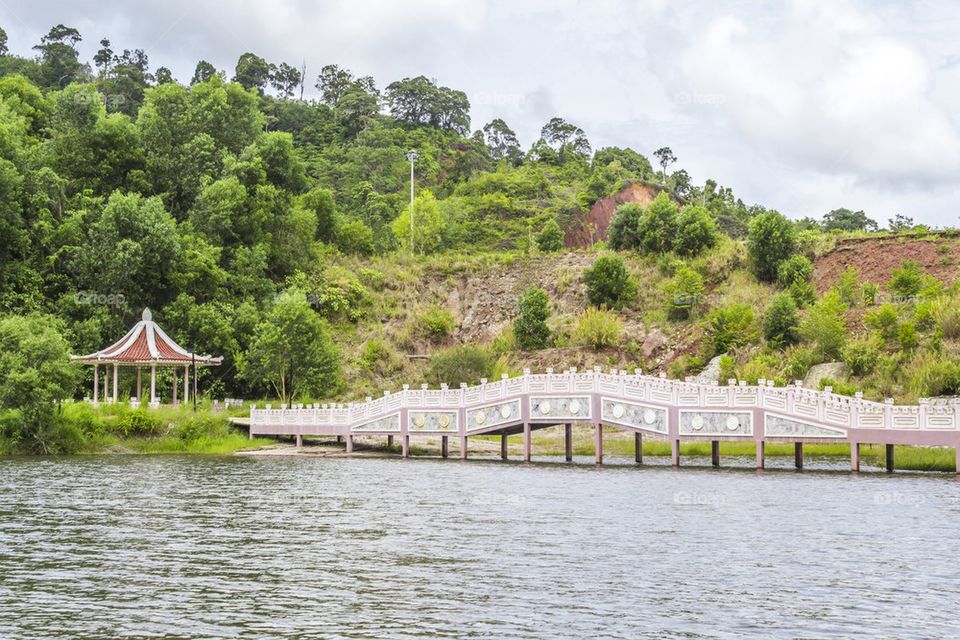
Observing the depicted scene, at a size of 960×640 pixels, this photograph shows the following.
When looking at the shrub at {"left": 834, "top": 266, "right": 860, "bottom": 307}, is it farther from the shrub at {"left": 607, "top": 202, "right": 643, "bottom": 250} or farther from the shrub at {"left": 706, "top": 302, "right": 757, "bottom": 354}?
the shrub at {"left": 607, "top": 202, "right": 643, "bottom": 250}

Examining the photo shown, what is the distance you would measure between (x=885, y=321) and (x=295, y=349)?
2867 centimetres

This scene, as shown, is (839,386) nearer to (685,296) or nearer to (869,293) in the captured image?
(869,293)

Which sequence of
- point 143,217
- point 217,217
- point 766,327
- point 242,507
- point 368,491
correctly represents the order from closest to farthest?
point 242,507
point 368,491
point 766,327
point 143,217
point 217,217

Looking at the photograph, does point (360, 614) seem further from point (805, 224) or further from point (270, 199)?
point (805, 224)

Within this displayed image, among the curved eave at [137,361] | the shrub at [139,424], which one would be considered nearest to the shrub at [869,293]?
the curved eave at [137,361]

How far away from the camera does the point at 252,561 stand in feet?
69.4

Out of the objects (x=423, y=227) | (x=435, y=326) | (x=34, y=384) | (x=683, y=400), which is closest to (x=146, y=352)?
(x=34, y=384)

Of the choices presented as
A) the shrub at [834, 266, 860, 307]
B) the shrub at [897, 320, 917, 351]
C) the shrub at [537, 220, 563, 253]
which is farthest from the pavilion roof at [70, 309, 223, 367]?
the shrub at [834, 266, 860, 307]

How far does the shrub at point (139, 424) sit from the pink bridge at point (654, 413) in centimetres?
734

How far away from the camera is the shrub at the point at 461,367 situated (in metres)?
60.4

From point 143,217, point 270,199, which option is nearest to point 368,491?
point 143,217

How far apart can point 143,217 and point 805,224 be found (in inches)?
2049

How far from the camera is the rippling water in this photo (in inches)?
642

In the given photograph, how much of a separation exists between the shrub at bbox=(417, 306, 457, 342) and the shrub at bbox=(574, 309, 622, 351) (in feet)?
36.4
